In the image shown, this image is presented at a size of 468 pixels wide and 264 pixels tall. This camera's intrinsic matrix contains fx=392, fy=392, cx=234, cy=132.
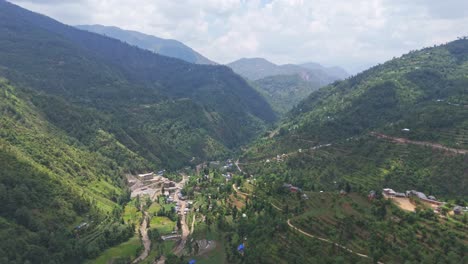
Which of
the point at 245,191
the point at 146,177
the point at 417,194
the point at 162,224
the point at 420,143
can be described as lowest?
the point at 162,224

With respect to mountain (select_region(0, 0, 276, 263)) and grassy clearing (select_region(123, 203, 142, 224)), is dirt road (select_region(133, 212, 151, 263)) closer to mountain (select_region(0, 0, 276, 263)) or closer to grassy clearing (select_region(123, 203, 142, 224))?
grassy clearing (select_region(123, 203, 142, 224))

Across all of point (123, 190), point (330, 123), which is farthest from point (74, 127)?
point (330, 123)

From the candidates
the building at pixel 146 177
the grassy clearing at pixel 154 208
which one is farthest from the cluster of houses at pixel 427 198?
the building at pixel 146 177

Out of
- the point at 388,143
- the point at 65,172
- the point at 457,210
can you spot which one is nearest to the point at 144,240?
the point at 65,172

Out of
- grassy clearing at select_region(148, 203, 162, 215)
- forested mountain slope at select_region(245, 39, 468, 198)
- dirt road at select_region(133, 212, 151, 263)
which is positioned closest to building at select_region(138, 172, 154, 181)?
grassy clearing at select_region(148, 203, 162, 215)

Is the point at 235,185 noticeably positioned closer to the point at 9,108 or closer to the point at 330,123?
the point at 330,123

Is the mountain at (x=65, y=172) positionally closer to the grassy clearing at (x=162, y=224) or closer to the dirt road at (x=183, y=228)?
the grassy clearing at (x=162, y=224)

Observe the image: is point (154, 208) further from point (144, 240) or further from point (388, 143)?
point (388, 143)

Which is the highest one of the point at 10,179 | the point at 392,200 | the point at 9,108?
the point at 9,108

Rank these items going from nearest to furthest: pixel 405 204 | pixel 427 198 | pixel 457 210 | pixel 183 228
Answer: pixel 457 210, pixel 405 204, pixel 427 198, pixel 183 228
